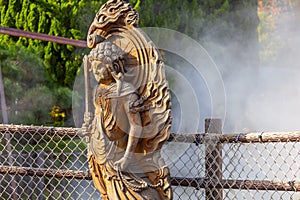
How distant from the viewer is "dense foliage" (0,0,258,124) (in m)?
5.19

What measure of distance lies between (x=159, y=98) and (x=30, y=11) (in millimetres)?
3545

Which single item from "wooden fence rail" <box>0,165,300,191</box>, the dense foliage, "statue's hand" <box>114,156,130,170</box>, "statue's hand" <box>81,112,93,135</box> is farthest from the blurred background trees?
"statue's hand" <box>114,156,130,170</box>

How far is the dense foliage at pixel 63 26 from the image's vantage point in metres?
5.19

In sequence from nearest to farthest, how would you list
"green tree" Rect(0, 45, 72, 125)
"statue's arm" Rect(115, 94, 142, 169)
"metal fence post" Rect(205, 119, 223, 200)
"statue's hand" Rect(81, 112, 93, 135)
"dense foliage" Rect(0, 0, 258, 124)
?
"statue's arm" Rect(115, 94, 142, 169), "statue's hand" Rect(81, 112, 93, 135), "metal fence post" Rect(205, 119, 223, 200), "green tree" Rect(0, 45, 72, 125), "dense foliage" Rect(0, 0, 258, 124)

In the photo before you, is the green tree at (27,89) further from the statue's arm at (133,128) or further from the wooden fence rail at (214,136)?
the statue's arm at (133,128)

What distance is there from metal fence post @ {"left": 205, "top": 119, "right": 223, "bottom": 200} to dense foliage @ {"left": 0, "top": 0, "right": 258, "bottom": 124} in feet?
8.94

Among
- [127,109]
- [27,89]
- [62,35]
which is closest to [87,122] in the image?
[127,109]

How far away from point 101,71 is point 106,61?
5cm

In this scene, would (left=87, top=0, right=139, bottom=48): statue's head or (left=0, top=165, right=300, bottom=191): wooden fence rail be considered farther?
(left=0, top=165, right=300, bottom=191): wooden fence rail

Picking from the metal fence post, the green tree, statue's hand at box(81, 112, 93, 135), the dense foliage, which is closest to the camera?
statue's hand at box(81, 112, 93, 135)

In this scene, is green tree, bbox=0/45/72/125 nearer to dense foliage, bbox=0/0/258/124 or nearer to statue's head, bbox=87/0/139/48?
dense foliage, bbox=0/0/258/124

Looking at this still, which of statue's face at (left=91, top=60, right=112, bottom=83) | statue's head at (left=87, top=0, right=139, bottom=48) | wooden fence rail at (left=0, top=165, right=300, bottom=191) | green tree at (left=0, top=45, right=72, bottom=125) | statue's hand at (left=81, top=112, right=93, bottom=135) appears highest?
statue's head at (left=87, top=0, right=139, bottom=48)

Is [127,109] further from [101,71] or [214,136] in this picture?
[214,136]

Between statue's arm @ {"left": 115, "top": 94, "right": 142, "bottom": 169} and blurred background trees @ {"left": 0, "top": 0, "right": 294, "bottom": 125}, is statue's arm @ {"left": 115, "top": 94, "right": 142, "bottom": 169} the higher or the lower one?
the higher one
